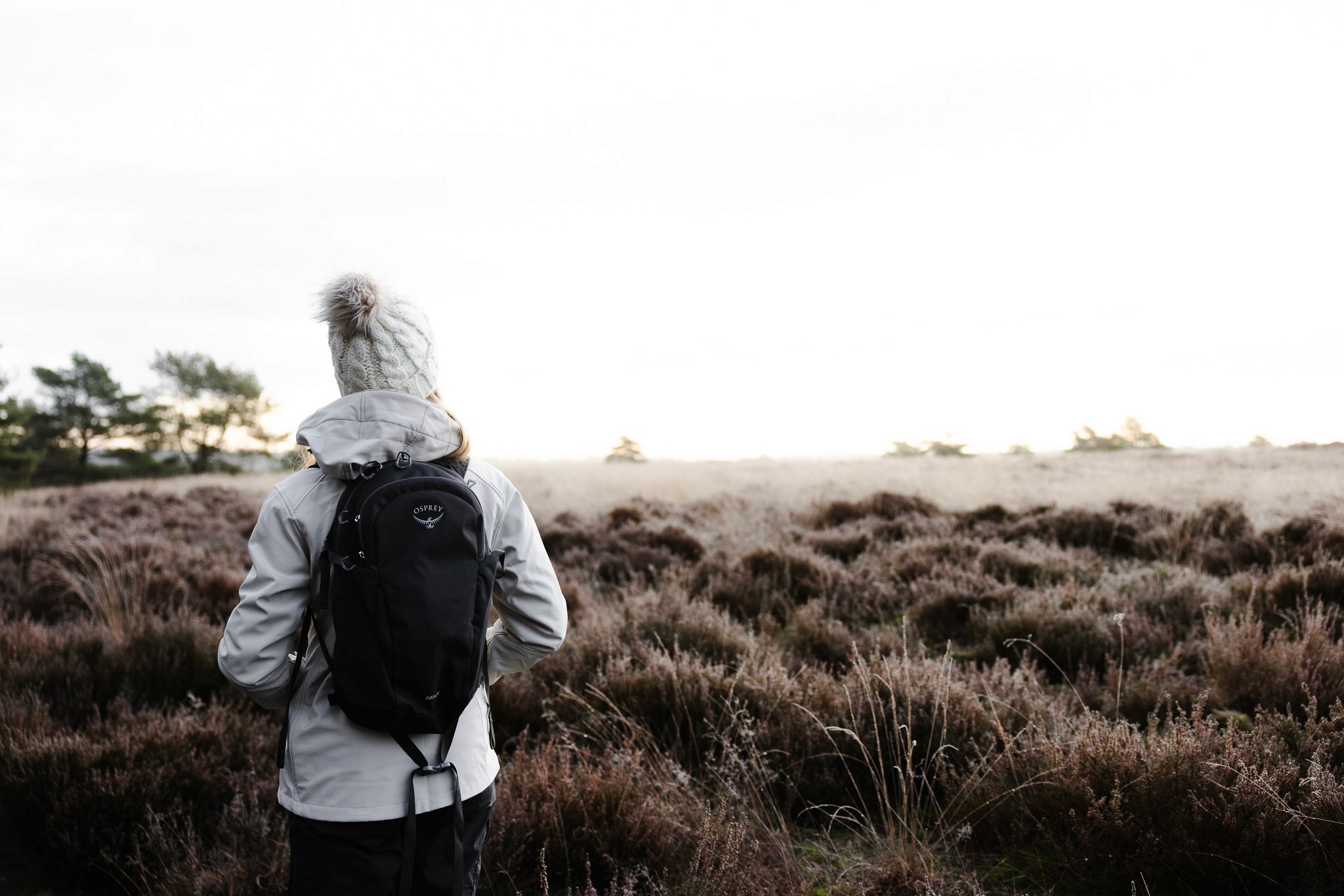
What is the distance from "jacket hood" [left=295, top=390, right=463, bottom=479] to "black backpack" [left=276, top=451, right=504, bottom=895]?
38 mm

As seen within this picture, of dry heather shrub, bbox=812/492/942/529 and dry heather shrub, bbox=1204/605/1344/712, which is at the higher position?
dry heather shrub, bbox=812/492/942/529

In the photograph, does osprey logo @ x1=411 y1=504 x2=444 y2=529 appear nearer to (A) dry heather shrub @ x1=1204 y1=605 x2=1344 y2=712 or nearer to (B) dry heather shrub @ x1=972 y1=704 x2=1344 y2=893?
(B) dry heather shrub @ x1=972 y1=704 x2=1344 y2=893

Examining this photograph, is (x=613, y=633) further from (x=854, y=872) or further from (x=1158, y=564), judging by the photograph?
(x=1158, y=564)

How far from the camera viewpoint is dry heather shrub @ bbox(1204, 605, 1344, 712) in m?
3.58

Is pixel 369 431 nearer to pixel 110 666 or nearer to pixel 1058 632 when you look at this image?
pixel 110 666

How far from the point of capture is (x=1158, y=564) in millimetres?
6469

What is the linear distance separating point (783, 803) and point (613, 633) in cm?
179

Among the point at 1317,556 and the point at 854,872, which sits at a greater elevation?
the point at 1317,556

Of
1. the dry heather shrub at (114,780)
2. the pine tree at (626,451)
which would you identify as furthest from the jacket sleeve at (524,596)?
the pine tree at (626,451)

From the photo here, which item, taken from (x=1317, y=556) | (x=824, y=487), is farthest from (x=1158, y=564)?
(x=824, y=487)

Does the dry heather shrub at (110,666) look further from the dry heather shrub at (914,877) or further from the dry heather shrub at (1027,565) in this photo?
the dry heather shrub at (1027,565)

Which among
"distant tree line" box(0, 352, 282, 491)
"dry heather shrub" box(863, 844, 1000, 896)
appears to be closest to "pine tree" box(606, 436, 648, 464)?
"distant tree line" box(0, 352, 282, 491)

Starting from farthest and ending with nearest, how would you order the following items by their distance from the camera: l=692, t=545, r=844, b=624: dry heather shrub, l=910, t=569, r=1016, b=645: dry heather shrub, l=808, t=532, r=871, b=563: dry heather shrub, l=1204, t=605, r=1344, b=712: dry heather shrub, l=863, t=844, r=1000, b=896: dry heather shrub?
l=808, t=532, r=871, b=563: dry heather shrub, l=692, t=545, r=844, b=624: dry heather shrub, l=910, t=569, r=1016, b=645: dry heather shrub, l=1204, t=605, r=1344, b=712: dry heather shrub, l=863, t=844, r=1000, b=896: dry heather shrub

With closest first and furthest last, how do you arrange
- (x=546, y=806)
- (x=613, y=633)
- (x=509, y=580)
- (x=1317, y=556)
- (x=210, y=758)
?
(x=509, y=580), (x=546, y=806), (x=210, y=758), (x=613, y=633), (x=1317, y=556)
